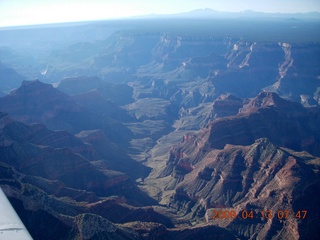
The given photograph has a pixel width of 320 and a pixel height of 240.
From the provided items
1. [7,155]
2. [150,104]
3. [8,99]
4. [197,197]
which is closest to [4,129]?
[7,155]

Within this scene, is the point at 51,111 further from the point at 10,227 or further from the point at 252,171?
the point at 10,227

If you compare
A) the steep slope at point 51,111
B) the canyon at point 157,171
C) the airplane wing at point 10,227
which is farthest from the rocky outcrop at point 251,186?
the steep slope at point 51,111

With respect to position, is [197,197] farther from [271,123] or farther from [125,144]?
[125,144]

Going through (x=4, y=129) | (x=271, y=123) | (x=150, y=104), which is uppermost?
(x=4, y=129)
